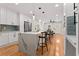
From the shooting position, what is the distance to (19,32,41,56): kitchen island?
4.34m

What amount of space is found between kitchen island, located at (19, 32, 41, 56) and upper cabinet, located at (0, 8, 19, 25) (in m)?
2.31

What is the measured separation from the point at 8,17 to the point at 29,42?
3.15m

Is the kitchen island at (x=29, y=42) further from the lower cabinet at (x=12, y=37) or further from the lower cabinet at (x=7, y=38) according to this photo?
the lower cabinet at (x=12, y=37)

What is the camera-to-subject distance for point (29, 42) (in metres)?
4.41

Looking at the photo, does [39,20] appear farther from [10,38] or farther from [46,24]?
[10,38]

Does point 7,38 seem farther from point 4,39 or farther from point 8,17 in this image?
point 8,17

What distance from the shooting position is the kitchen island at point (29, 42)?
4.34m

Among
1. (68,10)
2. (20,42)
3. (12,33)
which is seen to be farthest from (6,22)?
(68,10)

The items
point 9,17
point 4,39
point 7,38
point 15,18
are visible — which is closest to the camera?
point 4,39

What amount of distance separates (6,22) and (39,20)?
6296 mm

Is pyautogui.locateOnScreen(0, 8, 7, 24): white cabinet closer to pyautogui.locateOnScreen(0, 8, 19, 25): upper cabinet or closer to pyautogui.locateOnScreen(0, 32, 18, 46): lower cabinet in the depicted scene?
pyautogui.locateOnScreen(0, 8, 19, 25): upper cabinet

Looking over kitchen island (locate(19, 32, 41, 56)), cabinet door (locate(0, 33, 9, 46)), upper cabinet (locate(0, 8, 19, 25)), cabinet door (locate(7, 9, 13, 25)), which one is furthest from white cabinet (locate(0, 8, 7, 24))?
kitchen island (locate(19, 32, 41, 56))

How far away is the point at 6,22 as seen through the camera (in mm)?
6602

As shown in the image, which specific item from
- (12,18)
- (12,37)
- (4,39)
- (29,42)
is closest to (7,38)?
(4,39)
